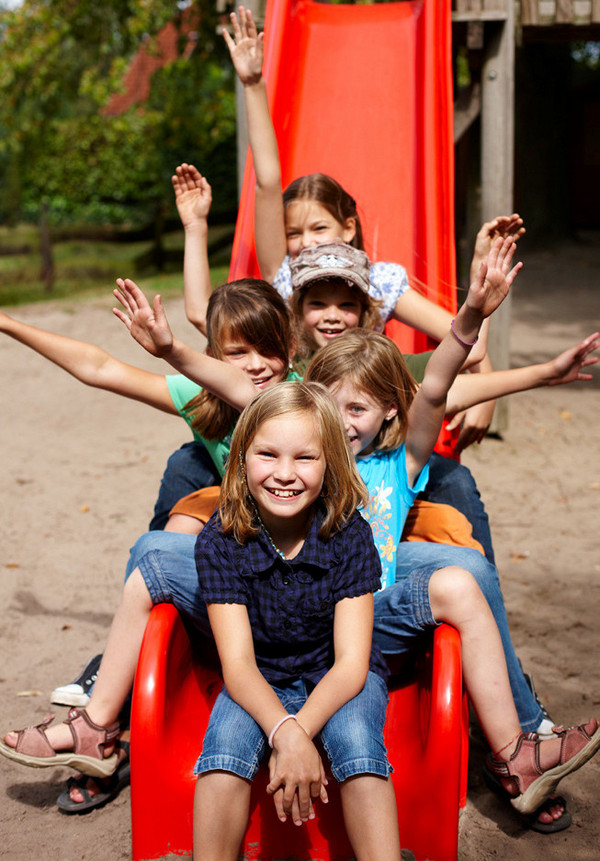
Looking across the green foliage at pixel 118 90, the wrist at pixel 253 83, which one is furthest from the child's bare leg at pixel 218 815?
the green foliage at pixel 118 90

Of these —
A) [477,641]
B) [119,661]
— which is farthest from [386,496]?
[119,661]

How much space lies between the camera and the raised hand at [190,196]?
328cm

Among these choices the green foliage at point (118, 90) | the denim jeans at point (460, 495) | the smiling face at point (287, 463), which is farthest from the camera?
the green foliage at point (118, 90)

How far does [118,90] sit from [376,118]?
338 inches

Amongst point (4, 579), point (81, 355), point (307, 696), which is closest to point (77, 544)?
point (4, 579)

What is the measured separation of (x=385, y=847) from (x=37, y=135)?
43.2ft

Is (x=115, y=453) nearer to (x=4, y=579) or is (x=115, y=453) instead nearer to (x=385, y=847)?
(x=4, y=579)

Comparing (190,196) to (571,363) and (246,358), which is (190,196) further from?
(571,363)

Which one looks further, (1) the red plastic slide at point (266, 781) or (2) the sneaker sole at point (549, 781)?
(2) the sneaker sole at point (549, 781)

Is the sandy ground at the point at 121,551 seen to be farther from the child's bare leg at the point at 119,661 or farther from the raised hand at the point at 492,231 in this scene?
the raised hand at the point at 492,231

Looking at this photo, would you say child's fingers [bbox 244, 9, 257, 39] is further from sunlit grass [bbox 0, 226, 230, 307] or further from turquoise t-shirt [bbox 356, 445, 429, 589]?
sunlit grass [bbox 0, 226, 230, 307]

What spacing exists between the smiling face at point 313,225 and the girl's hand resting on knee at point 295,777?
1.93 metres

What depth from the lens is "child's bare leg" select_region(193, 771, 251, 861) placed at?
6.28 ft

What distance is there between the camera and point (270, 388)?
6.95 ft
